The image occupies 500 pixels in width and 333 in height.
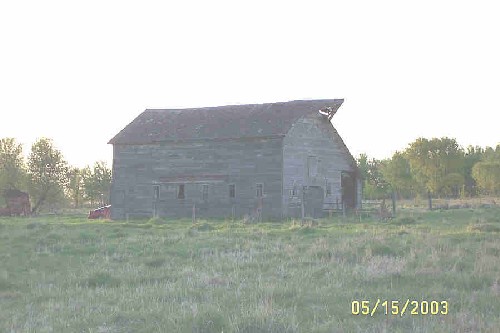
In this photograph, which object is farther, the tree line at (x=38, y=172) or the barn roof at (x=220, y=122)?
the tree line at (x=38, y=172)

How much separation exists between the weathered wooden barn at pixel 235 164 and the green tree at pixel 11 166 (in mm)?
18026

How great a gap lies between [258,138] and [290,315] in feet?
93.1

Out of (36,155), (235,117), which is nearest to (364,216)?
(235,117)

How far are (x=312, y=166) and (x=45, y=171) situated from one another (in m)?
26.3

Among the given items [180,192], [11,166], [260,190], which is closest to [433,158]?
[260,190]

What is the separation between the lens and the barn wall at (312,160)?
118 feet

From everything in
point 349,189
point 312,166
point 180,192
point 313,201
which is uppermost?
point 312,166

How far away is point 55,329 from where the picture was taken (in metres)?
8.03

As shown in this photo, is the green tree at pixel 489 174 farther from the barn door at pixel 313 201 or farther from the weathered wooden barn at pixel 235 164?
the barn door at pixel 313 201

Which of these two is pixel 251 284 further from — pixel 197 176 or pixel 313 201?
pixel 197 176

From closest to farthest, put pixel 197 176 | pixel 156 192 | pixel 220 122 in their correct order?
pixel 197 176
pixel 220 122
pixel 156 192

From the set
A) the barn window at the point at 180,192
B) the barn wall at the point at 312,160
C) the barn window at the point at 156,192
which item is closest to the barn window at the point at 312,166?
the barn wall at the point at 312,160

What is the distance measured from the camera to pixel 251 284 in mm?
10594

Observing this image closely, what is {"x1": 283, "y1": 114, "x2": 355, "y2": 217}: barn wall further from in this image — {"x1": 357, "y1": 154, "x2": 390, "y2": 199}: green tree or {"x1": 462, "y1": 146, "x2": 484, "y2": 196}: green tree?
{"x1": 462, "y1": 146, "x2": 484, "y2": 196}: green tree
